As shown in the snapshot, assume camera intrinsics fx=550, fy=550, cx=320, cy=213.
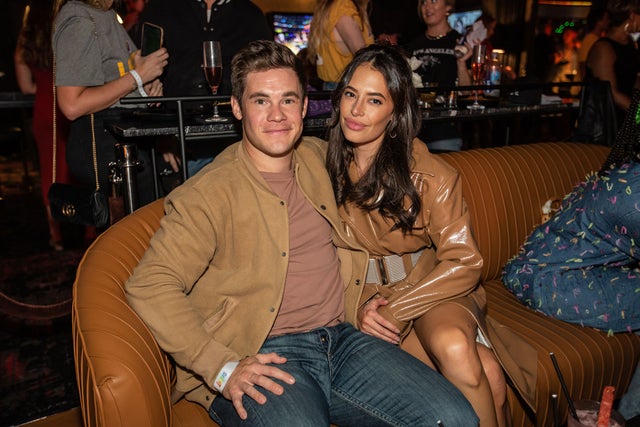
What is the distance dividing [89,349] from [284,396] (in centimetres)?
51

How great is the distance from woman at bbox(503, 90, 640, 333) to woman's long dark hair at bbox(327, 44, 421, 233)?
66 cm

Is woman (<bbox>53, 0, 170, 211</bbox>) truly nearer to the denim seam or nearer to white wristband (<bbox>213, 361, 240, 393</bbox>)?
white wristband (<bbox>213, 361, 240, 393</bbox>)

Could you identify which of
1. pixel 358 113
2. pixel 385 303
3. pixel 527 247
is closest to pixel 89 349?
pixel 385 303

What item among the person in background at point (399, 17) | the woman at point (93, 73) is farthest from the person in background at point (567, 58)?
the woman at point (93, 73)

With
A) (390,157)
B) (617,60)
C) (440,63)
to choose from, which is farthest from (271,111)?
(617,60)

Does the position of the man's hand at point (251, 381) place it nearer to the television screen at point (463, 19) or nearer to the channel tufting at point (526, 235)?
the channel tufting at point (526, 235)

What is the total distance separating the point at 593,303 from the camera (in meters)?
2.17

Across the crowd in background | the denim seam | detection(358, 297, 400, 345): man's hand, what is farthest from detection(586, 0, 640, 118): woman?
the denim seam

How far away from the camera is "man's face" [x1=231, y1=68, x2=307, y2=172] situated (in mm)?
1731

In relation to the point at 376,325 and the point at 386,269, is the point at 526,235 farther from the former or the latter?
the point at 376,325

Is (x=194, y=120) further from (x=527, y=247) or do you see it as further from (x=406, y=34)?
(x=406, y=34)

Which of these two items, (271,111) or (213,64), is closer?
(271,111)

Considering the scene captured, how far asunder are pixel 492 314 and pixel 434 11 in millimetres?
2291

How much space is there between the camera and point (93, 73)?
2283 mm
